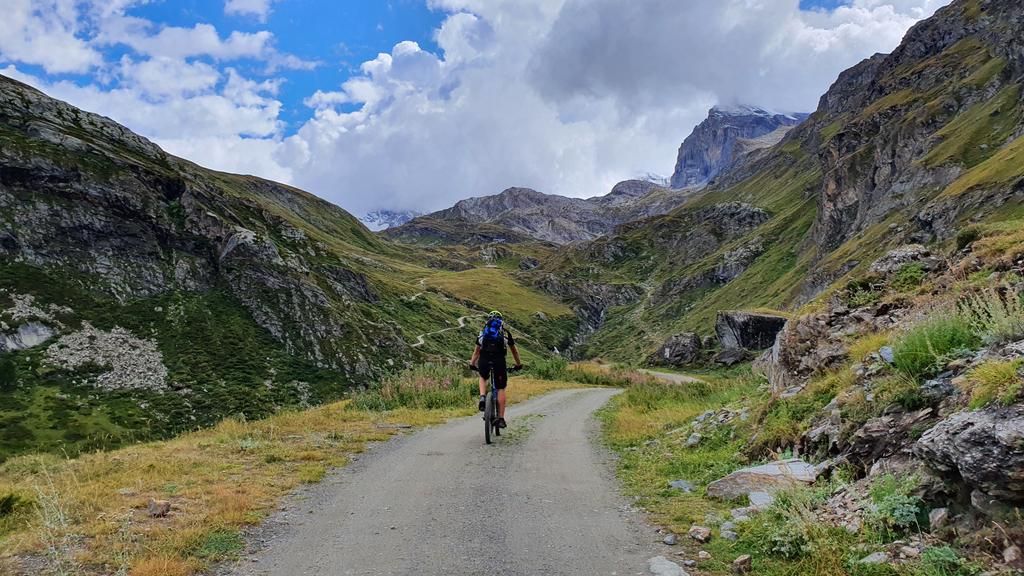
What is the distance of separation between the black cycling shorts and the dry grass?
3.61 metres

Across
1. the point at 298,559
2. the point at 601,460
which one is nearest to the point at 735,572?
the point at 298,559

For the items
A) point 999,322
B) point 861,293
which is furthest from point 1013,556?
point 861,293

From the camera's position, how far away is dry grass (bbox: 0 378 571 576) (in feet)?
20.1

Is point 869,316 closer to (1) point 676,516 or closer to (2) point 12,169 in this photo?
(1) point 676,516

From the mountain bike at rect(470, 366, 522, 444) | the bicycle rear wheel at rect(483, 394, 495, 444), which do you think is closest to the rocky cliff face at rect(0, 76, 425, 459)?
the mountain bike at rect(470, 366, 522, 444)

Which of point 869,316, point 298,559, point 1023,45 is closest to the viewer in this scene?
point 298,559

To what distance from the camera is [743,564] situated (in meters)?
5.89

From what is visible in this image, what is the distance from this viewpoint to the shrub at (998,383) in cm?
521

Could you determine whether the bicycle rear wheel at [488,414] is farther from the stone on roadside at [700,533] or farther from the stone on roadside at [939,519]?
the stone on roadside at [939,519]

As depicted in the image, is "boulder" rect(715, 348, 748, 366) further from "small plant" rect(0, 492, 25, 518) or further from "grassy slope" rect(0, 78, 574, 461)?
"grassy slope" rect(0, 78, 574, 461)

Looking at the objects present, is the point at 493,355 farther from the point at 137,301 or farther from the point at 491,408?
the point at 137,301

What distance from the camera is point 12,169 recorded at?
359 feet

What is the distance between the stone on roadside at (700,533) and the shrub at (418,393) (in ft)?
51.5

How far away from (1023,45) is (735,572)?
151m
